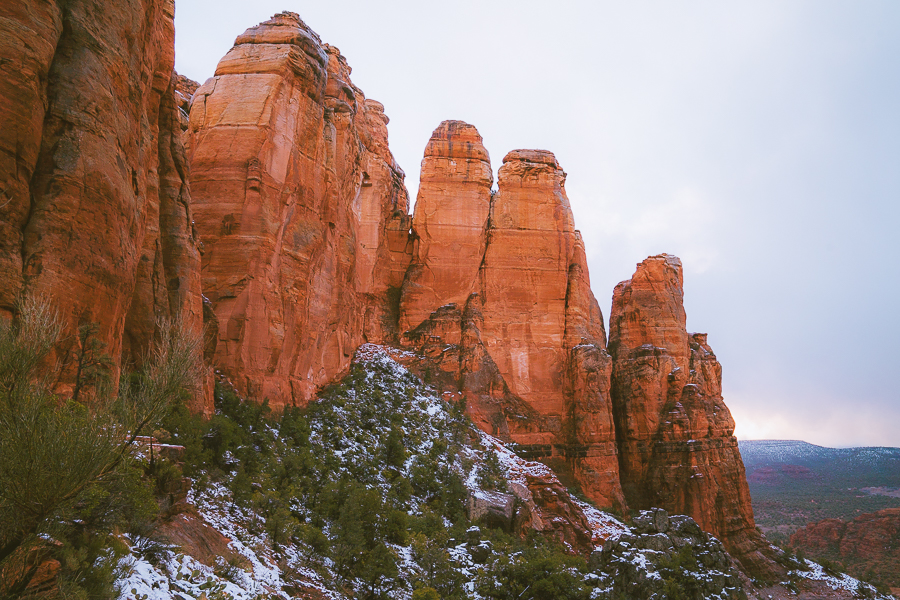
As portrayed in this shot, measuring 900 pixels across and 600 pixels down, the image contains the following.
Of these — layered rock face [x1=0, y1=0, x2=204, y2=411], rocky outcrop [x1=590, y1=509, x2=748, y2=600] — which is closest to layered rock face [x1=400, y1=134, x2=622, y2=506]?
rocky outcrop [x1=590, y1=509, x2=748, y2=600]

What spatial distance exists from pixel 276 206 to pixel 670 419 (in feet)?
115

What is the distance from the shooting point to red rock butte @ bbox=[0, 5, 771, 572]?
493 inches

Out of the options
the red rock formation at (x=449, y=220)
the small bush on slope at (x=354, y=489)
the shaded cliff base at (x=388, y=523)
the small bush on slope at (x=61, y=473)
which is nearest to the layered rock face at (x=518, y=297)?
the red rock formation at (x=449, y=220)

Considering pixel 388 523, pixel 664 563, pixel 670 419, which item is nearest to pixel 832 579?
pixel 670 419

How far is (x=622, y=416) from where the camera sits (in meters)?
48.8

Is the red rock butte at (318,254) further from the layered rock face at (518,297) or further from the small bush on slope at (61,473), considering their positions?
the small bush on slope at (61,473)

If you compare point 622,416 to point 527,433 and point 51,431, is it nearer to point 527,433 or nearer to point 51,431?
point 527,433

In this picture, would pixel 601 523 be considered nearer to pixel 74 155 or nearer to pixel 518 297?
pixel 518 297

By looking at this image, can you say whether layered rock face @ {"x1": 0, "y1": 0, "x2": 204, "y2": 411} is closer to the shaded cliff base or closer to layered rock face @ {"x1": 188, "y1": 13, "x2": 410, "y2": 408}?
the shaded cliff base

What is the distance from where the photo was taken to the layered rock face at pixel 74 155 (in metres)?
11.3

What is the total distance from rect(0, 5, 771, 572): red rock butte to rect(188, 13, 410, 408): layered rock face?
10 centimetres

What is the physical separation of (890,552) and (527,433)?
4009 centimetres

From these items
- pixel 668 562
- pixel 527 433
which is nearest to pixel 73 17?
pixel 668 562

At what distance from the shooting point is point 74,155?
12.5m
